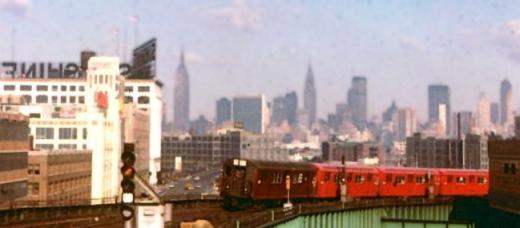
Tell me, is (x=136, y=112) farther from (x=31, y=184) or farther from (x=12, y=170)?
(x=12, y=170)

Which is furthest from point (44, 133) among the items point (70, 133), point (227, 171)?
point (227, 171)

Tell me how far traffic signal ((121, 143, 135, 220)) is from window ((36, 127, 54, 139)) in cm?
11928

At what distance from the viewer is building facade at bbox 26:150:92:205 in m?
102

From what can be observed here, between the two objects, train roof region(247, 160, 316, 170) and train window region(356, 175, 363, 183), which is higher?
train roof region(247, 160, 316, 170)

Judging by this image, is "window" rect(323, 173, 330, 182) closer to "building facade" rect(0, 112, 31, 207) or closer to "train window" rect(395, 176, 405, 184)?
"train window" rect(395, 176, 405, 184)

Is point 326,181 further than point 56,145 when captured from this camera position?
No

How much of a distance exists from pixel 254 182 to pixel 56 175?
5868cm

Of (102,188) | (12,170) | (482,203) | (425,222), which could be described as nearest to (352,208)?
(425,222)

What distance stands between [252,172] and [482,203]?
104ft

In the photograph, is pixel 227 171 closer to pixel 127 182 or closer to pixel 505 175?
pixel 505 175

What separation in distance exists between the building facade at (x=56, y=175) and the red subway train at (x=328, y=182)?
121ft

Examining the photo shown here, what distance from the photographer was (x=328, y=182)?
6631 centimetres

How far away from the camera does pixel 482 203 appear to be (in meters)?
76.6

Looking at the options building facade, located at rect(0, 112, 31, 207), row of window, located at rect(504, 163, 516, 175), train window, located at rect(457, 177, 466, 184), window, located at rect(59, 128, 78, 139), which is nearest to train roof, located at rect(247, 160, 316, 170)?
row of window, located at rect(504, 163, 516, 175)
